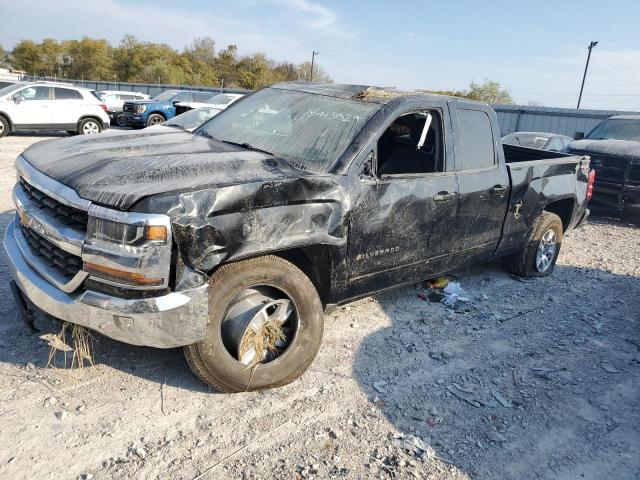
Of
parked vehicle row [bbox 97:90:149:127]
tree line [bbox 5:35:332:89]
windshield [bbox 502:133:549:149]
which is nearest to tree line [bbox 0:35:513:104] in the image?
tree line [bbox 5:35:332:89]

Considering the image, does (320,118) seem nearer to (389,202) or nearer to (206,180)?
(389,202)

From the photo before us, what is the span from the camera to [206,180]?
9.01 feet

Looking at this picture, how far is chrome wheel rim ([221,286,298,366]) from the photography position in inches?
115

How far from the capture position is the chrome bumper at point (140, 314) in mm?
2553

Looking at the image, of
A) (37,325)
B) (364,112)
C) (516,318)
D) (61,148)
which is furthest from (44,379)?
(516,318)

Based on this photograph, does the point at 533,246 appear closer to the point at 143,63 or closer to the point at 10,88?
the point at 10,88

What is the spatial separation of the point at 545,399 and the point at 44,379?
320cm

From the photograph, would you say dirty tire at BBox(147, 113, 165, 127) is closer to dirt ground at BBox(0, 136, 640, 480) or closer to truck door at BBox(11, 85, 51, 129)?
truck door at BBox(11, 85, 51, 129)

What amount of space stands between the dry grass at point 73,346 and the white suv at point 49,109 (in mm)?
12267

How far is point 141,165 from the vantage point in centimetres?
292

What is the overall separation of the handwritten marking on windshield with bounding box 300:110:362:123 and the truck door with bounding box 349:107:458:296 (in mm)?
250

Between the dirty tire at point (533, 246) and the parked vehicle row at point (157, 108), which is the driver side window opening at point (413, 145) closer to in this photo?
the dirty tire at point (533, 246)

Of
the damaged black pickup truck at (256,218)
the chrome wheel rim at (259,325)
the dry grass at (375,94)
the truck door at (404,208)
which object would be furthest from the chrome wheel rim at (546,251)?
the chrome wheel rim at (259,325)

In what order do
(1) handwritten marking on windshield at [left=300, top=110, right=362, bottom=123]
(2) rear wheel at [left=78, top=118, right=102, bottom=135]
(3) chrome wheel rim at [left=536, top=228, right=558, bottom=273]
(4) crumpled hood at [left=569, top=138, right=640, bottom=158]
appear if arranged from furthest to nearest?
(2) rear wheel at [left=78, top=118, right=102, bottom=135]
(4) crumpled hood at [left=569, top=138, right=640, bottom=158]
(3) chrome wheel rim at [left=536, top=228, right=558, bottom=273]
(1) handwritten marking on windshield at [left=300, top=110, right=362, bottom=123]
